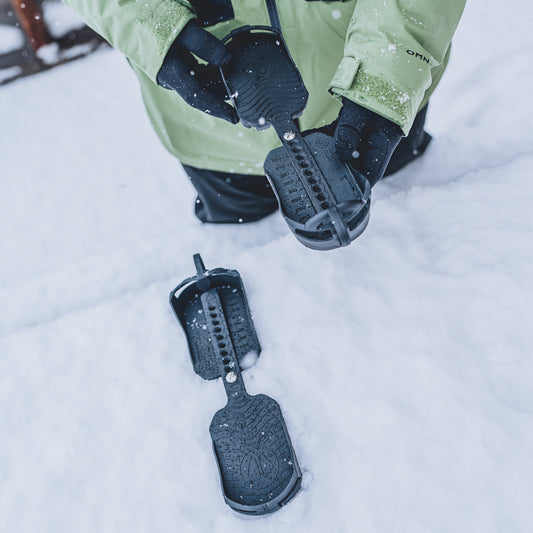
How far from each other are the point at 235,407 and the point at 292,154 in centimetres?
46

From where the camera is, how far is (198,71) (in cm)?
86

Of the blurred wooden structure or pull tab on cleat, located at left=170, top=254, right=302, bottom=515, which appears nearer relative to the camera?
pull tab on cleat, located at left=170, top=254, right=302, bottom=515

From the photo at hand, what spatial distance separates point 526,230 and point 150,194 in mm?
1149

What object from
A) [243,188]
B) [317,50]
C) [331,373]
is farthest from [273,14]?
[331,373]

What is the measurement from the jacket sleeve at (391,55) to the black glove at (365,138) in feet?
0.09

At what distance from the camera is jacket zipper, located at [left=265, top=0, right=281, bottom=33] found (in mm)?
836

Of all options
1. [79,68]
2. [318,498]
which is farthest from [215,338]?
[79,68]

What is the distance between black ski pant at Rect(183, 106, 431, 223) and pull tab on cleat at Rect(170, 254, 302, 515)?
1.00 feet

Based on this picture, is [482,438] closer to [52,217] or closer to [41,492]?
[41,492]

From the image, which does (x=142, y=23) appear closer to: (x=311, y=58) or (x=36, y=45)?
(x=311, y=58)

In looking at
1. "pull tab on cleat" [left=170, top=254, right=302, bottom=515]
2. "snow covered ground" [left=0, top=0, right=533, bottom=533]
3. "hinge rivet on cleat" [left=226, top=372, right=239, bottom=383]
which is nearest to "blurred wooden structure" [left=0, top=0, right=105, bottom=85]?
→ "snow covered ground" [left=0, top=0, right=533, bottom=533]

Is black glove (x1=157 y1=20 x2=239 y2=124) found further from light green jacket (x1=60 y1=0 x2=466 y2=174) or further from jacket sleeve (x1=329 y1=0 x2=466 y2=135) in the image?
jacket sleeve (x1=329 y1=0 x2=466 y2=135)

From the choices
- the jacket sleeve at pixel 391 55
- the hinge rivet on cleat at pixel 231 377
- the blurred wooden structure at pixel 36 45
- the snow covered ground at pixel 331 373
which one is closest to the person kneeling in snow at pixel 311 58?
the jacket sleeve at pixel 391 55

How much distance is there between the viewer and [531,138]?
3.95 feet
